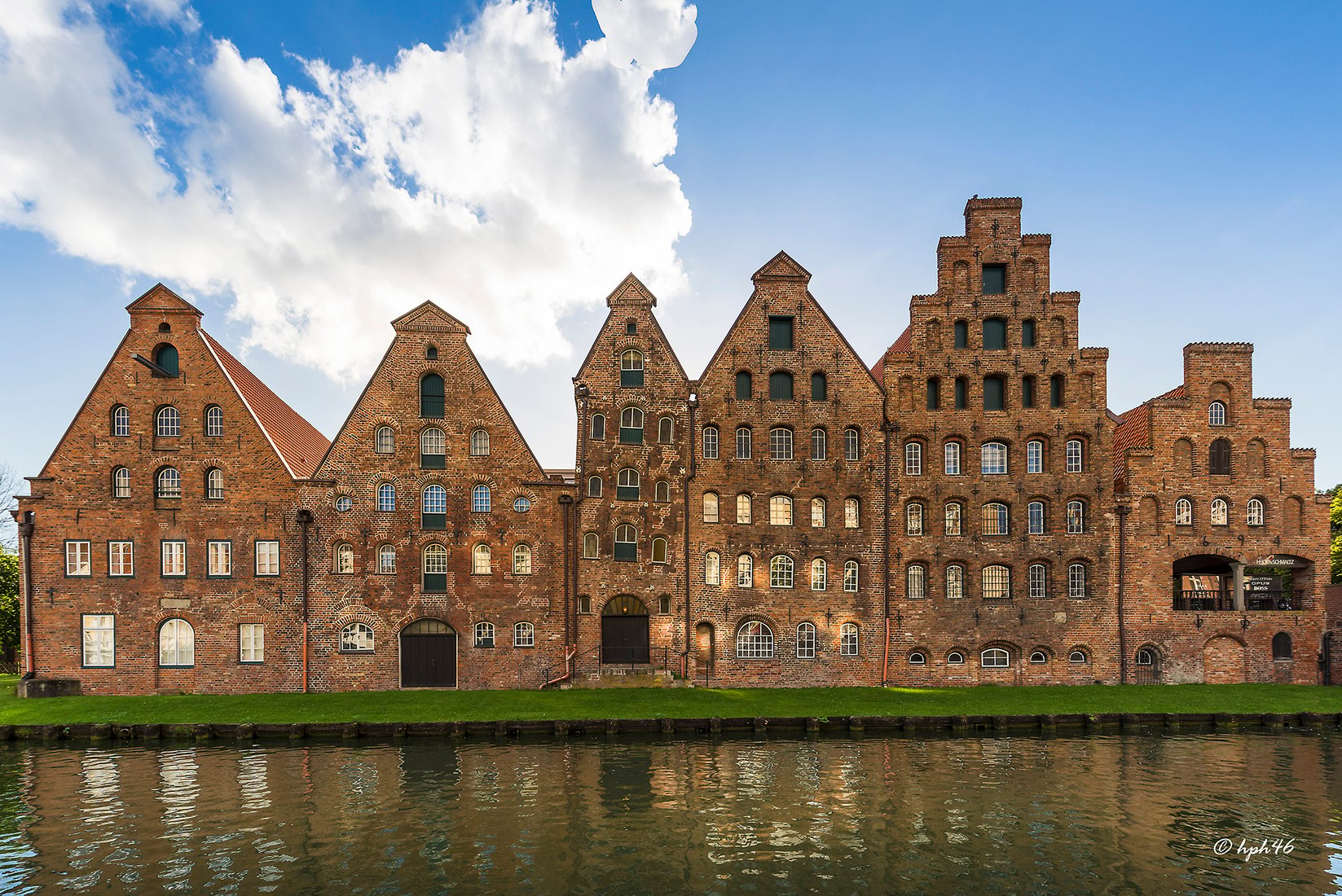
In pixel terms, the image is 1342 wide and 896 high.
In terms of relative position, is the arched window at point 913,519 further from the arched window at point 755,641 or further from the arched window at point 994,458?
the arched window at point 755,641

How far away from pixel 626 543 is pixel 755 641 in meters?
7.84

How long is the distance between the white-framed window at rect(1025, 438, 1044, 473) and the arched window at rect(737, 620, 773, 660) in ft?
50.7

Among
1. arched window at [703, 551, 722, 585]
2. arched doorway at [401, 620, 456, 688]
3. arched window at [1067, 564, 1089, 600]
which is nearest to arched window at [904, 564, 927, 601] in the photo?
arched window at [1067, 564, 1089, 600]

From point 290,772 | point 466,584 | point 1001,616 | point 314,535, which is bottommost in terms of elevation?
point 290,772

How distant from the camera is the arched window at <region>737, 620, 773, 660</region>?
2922cm

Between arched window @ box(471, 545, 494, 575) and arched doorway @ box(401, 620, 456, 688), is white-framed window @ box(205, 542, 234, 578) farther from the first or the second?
arched window @ box(471, 545, 494, 575)

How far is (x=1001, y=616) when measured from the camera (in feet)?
97.0

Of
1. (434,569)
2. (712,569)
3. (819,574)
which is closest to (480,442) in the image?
(434,569)

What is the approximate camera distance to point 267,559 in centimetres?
2814

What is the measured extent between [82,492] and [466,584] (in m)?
17.9

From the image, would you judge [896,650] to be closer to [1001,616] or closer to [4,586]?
[1001,616]

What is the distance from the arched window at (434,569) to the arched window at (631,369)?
11.9 m

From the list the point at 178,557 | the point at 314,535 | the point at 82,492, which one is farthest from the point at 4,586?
the point at 314,535

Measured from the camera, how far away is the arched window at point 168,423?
28.6 metres
